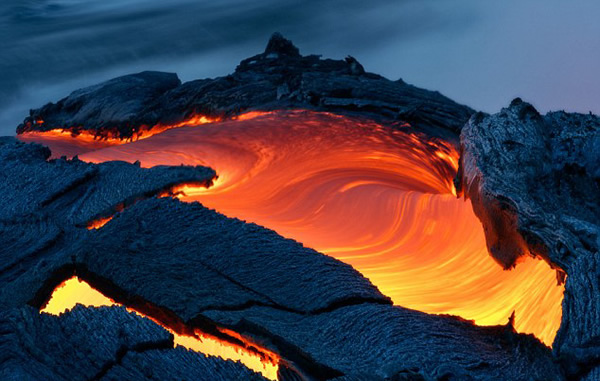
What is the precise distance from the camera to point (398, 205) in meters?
3.86

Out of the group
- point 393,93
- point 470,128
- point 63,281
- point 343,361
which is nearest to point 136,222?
point 63,281

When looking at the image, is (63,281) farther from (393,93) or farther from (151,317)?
(393,93)

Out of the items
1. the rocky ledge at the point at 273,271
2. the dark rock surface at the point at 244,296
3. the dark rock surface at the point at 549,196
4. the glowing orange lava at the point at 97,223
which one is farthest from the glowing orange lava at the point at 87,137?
the dark rock surface at the point at 549,196

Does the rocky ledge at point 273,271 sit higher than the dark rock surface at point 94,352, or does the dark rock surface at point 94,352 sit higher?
the rocky ledge at point 273,271

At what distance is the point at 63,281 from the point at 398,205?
5.49ft

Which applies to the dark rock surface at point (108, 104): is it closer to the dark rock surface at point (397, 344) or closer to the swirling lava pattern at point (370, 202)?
the swirling lava pattern at point (370, 202)

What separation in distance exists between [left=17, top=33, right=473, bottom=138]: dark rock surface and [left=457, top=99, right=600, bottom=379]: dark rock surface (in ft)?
5.01

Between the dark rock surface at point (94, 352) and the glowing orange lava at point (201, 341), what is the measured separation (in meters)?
0.08

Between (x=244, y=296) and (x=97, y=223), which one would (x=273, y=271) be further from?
(x=97, y=223)

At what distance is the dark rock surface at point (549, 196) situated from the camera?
2471 millimetres

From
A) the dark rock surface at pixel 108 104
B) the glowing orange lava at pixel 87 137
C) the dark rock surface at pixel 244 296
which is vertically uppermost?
the dark rock surface at pixel 108 104

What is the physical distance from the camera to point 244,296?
9.40ft

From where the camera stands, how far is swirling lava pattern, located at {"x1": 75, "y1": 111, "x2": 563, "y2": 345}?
3146 mm

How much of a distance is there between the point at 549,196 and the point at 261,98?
2.92m
